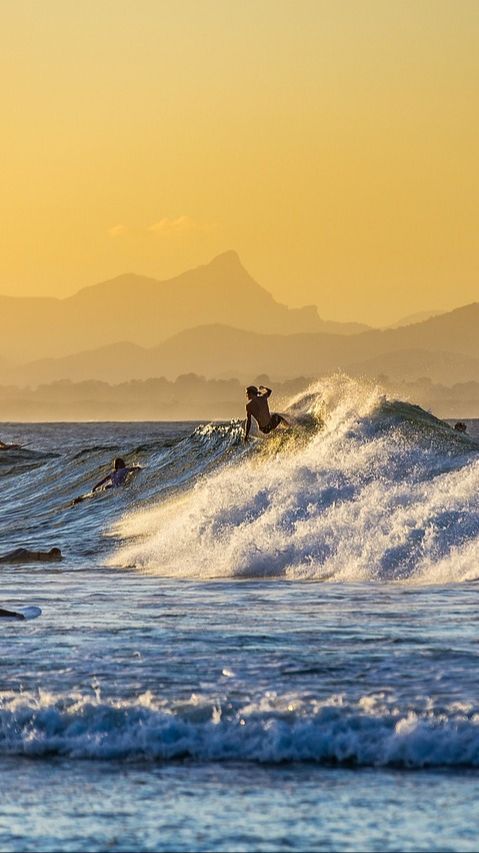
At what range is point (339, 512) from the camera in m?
24.1

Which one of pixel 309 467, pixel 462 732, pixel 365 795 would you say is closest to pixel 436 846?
pixel 365 795

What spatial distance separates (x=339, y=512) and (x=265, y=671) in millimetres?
11692

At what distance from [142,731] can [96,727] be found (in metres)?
0.42

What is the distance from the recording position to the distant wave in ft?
33.2

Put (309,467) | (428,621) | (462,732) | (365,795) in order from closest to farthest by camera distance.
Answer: (365,795), (462,732), (428,621), (309,467)

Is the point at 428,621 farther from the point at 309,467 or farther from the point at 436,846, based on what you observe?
the point at 309,467

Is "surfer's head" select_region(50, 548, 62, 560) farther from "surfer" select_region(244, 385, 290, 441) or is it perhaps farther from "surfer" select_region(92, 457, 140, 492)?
"surfer" select_region(92, 457, 140, 492)

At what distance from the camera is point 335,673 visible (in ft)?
40.5

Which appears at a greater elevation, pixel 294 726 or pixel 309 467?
pixel 309 467

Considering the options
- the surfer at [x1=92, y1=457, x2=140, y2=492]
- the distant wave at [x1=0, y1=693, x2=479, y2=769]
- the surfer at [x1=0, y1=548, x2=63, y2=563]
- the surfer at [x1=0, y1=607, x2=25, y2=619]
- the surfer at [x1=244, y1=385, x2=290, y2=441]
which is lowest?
the distant wave at [x1=0, y1=693, x2=479, y2=769]

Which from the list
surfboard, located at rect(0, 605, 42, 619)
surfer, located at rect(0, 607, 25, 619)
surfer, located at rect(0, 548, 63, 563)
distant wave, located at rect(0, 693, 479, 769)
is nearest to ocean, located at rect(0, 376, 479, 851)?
distant wave, located at rect(0, 693, 479, 769)

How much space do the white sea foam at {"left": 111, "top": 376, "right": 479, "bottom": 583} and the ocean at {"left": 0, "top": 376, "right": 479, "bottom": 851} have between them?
0.21ft

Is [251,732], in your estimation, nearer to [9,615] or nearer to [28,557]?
[9,615]

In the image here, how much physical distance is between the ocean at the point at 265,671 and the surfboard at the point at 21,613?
18 cm
